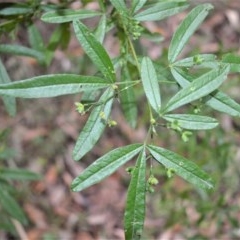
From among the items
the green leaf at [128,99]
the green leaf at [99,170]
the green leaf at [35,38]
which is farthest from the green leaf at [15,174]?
the green leaf at [99,170]

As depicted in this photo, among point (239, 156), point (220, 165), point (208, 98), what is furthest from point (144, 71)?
point (239, 156)

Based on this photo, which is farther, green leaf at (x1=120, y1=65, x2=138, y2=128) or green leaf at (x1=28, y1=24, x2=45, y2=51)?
green leaf at (x1=28, y1=24, x2=45, y2=51)

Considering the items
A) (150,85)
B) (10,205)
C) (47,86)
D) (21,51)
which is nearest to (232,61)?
(150,85)

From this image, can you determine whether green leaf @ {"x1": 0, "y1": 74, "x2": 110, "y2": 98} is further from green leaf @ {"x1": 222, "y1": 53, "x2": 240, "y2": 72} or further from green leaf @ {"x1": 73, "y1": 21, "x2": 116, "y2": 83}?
green leaf @ {"x1": 222, "y1": 53, "x2": 240, "y2": 72}

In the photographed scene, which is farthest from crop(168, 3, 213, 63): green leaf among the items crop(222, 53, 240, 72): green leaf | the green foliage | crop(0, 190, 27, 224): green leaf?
crop(0, 190, 27, 224): green leaf

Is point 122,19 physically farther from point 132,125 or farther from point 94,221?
point 94,221

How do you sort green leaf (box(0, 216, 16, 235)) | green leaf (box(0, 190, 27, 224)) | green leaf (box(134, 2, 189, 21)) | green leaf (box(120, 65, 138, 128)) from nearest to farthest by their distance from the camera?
green leaf (box(134, 2, 189, 21)) < green leaf (box(120, 65, 138, 128)) < green leaf (box(0, 190, 27, 224)) < green leaf (box(0, 216, 16, 235))
